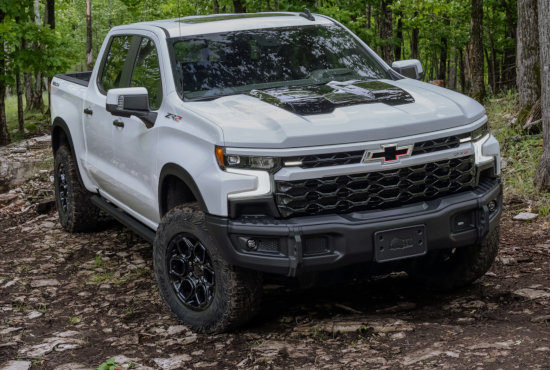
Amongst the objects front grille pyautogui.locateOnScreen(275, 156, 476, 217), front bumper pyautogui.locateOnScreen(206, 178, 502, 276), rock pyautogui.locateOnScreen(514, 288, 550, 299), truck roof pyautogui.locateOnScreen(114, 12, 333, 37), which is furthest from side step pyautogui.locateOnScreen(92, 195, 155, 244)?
rock pyautogui.locateOnScreen(514, 288, 550, 299)

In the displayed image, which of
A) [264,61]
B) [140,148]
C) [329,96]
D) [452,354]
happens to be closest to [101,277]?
[140,148]

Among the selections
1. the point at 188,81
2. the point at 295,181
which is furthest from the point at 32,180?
the point at 295,181

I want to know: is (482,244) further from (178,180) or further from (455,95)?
(178,180)

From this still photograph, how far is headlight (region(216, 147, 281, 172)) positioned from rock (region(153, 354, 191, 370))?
4.02 feet

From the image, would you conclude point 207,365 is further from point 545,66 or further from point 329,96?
point 545,66

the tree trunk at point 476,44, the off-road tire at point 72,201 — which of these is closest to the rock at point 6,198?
the off-road tire at point 72,201

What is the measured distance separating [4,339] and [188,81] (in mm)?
2202

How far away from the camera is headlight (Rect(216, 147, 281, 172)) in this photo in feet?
13.2

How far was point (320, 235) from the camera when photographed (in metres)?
4.00

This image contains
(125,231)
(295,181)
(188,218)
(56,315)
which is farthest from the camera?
(125,231)

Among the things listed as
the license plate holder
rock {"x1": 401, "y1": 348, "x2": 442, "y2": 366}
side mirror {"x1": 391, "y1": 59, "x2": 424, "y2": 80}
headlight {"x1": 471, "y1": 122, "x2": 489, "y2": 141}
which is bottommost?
rock {"x1": 401, "y1": 348, "x2": 442, "y2": 366}

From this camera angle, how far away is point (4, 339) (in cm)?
496

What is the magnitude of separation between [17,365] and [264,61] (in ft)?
8.77

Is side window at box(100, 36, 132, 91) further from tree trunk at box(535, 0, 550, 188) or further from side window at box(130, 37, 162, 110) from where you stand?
tree trunk at box(535, 0, 550, 188)
